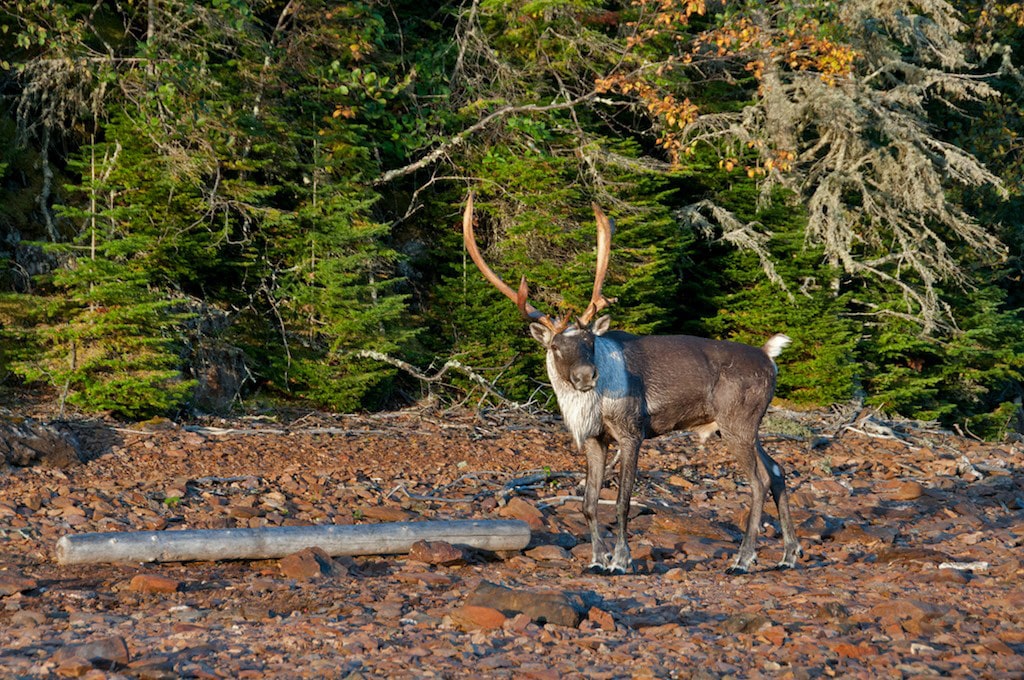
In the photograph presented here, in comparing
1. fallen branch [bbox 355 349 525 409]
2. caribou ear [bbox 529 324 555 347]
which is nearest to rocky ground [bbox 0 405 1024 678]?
fallen branch [bbox 355 349 525 409]

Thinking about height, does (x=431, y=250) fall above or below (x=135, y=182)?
below

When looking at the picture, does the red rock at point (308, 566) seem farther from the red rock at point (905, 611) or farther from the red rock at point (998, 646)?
the red rock at point (998, 646)

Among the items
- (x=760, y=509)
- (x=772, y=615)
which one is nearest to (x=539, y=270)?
(x=760, y=509)

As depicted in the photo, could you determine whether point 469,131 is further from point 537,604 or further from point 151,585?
point 537,604

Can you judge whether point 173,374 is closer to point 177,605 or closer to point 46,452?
point 46,452

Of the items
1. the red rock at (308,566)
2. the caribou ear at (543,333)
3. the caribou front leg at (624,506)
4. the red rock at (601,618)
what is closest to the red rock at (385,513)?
the red rock at (308,566)

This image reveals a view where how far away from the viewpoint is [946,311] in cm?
1747

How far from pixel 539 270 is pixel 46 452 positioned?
6.47m

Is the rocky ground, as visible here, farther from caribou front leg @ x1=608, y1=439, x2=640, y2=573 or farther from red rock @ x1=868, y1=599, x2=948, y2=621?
caribou front leg @ x1=608, y1=439, x2=640, y2=573

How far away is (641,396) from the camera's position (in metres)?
8.95

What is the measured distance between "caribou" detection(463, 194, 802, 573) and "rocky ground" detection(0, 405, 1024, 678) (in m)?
0.40

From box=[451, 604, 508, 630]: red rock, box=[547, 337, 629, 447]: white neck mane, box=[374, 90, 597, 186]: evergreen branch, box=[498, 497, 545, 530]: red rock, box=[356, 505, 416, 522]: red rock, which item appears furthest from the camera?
box=[374, 90, 597, 186]: evergreen branch

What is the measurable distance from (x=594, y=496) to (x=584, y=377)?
973mm

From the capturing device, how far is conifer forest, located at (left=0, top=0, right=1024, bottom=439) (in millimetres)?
12703
